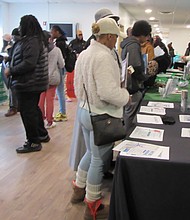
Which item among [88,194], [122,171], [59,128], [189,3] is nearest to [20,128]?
[59,128]

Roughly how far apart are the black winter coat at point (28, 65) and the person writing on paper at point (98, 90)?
3.68 feet

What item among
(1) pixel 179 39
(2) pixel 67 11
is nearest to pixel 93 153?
(2) pixel 67 11

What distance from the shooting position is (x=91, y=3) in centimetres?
834

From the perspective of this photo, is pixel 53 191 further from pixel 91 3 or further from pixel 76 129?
pixel 91 3

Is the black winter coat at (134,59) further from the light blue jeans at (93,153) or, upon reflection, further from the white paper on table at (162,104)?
the light blue jeans at (93,153)

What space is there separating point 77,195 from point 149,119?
2.48ft

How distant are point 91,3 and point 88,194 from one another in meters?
7.14

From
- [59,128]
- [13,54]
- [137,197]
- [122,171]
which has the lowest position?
[59,128]

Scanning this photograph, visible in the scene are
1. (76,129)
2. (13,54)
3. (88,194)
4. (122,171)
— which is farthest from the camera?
(13,54)

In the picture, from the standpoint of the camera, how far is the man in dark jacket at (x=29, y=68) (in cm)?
294

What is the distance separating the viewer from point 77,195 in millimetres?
2279

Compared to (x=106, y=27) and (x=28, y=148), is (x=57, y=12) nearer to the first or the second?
(x=28, y=148)

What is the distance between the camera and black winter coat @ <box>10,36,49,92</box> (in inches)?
115

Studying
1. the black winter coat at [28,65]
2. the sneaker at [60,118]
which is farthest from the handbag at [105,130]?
the sneaker at [60,118]
